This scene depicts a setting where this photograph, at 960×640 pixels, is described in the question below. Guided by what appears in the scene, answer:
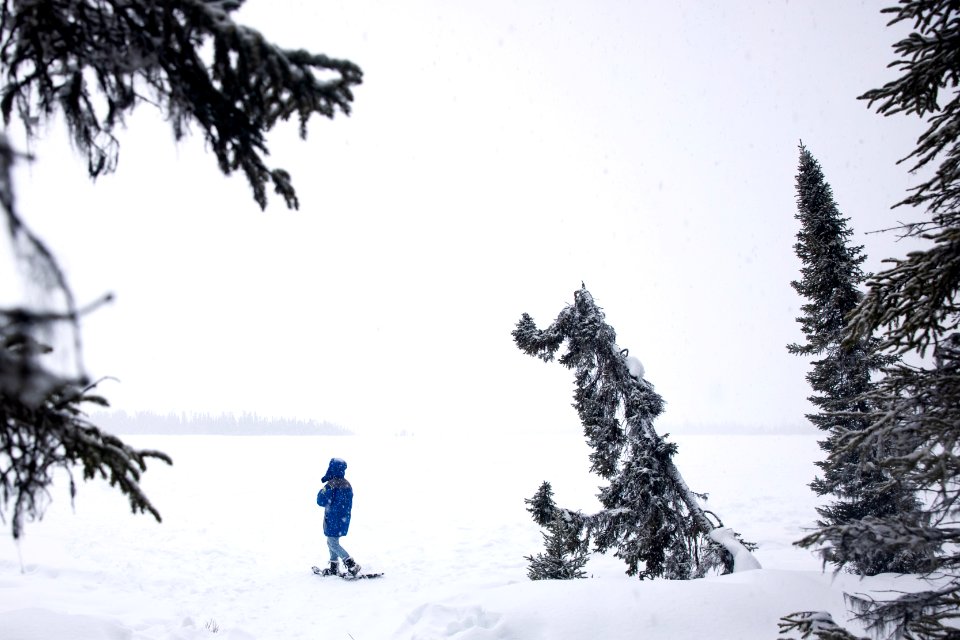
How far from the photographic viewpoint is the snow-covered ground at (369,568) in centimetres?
532

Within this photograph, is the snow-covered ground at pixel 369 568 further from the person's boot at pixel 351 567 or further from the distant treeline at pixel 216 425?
the distant treeline at pixel 216 425

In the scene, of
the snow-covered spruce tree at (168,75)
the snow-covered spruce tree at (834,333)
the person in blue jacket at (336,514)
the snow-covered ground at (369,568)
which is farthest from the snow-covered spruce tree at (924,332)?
the person in blue jacket at (336,514)

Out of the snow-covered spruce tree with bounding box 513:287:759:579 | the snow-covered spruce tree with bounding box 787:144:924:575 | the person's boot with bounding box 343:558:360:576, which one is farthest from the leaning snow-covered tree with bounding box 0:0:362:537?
the snow-covered spruce tree with bounding box 787:144:924:575

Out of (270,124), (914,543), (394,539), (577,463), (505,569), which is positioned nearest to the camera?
(270,124)

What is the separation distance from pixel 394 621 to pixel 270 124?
6.70m

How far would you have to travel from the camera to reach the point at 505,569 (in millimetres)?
11648

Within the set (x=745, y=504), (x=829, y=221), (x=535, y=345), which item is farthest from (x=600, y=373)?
(x=745, y=504)

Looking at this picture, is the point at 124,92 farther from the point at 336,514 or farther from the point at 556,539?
the point at 336,514

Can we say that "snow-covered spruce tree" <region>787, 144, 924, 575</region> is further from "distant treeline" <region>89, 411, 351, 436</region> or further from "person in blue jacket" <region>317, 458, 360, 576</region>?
"distant treeline" <region>89, 411, 351, 436</region>

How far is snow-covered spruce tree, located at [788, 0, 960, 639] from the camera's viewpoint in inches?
143

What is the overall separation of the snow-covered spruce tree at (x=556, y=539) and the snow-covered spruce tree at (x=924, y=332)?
439cm

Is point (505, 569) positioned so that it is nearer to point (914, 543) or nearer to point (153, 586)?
point (153, 586)

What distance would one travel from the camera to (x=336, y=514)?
1027 cm

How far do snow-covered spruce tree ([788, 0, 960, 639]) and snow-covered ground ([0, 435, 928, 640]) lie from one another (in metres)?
1.56
